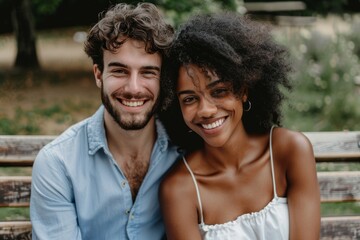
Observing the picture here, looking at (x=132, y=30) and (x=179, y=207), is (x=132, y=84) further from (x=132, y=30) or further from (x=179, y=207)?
(x=179, y=207)

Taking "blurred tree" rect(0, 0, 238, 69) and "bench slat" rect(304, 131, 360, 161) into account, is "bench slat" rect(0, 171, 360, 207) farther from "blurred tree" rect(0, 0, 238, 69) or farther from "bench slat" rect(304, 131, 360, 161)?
"blurred tree" rect(0, 0, 238, 69)

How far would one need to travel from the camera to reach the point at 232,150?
3.01m

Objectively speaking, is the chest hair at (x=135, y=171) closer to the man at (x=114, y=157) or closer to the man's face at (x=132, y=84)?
the man at (x=114, y=157)

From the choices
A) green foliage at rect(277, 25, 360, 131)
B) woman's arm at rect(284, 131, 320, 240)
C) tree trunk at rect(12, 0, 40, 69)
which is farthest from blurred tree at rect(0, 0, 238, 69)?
woman's arm at rect(284, 131, 320, 240)

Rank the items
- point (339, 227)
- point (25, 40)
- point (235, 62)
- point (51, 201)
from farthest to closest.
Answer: point (25, 40), point (339, 227), point (51, 201), point (235, 62)

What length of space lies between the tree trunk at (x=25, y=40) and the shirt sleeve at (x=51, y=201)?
34.7ft

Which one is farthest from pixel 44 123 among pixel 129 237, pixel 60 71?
pixel 129 237

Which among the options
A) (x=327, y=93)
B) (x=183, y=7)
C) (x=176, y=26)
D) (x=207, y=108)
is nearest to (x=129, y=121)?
(x=207, y=108)

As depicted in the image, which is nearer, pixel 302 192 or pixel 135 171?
pixel 302 192

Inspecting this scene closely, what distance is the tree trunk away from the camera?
12.8m

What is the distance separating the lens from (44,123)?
8.40 m

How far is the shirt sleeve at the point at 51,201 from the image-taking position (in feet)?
9.29

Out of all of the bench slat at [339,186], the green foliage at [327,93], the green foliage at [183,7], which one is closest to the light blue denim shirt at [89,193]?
the bench slat at [339,186]

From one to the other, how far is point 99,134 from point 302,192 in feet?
3.57
